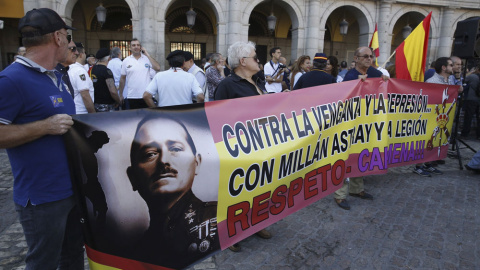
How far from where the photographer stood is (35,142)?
1.80 meters

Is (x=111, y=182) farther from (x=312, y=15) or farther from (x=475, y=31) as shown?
(x=312, y=15)

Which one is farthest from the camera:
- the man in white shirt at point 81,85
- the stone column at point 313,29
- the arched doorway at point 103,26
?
the arched doorway at point 103,26

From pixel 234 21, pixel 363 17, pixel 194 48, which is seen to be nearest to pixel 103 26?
pixel 194 48

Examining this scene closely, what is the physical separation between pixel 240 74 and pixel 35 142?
82.5 inches

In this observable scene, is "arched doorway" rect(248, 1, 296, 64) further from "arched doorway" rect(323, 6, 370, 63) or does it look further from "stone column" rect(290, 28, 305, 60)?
"stone column" rect(290, 28, 305, 60)

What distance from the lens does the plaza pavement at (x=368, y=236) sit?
309 cm

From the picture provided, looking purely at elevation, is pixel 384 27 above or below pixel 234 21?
above

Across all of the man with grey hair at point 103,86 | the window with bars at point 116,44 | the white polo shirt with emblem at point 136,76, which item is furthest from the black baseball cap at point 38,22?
the window with bars at point 116,44

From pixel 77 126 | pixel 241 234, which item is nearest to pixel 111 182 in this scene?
pixel 77 126

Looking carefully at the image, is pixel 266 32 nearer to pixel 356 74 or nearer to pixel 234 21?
pixel 234 21

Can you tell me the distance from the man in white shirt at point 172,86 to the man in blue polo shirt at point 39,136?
9.07ft

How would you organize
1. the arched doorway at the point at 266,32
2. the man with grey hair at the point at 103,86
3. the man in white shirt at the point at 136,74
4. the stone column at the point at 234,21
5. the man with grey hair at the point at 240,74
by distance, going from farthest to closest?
the arched doorway at the point at 266,32 → the stone column at the point at 234,21 → the man in white shirt at the point at 136,74 → the man with grey hair at the point at 103,86 → the man with grey hair at the point at 240,74

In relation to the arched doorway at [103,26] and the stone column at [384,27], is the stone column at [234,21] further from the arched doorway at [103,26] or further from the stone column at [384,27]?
the stone column at [384,27]

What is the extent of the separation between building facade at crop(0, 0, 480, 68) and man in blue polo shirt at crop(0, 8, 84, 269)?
1263 cm
